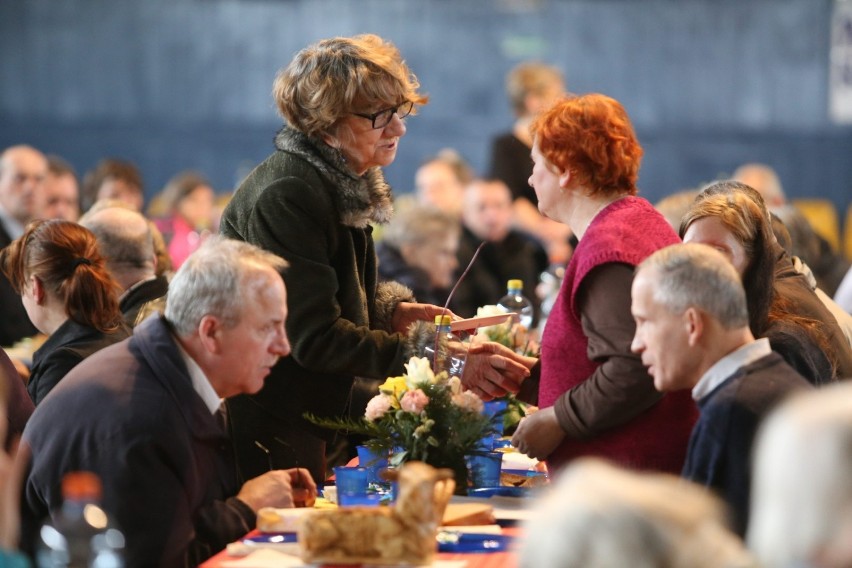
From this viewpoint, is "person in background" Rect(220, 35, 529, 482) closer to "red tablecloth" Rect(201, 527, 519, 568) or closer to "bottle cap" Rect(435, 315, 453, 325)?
"bottle cap" Rect(435, 315, 453, 325)

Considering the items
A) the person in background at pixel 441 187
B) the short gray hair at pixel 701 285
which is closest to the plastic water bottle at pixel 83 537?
the short gray hair at pixel 701 285

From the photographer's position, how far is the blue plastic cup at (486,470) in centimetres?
337

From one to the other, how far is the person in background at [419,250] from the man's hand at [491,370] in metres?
3.65

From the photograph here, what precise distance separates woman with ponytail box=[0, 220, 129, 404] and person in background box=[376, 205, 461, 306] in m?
3.37

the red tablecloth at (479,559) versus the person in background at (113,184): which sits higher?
the red tablecloth at (479,559)

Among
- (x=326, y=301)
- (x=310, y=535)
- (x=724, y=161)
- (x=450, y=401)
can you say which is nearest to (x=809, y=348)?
(x=450, y=401)

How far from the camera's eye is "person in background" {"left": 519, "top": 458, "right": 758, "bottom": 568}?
1.66 metres

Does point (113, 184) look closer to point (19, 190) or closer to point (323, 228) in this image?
point (19, 190)

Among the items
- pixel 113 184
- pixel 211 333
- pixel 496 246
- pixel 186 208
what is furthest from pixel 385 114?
pixel 186 208

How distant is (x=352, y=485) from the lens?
3207 millimetres

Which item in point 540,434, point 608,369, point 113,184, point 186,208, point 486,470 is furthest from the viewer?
point 186,208

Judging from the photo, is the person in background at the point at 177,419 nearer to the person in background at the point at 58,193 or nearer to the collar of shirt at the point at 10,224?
the collar of shirt at the point at 10,224

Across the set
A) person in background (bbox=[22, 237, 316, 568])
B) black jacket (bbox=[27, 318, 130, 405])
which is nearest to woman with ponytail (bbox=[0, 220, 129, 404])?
black jacket (bbox=[27, 318, 130, 405])

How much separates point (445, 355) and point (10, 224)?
443 centimetres
